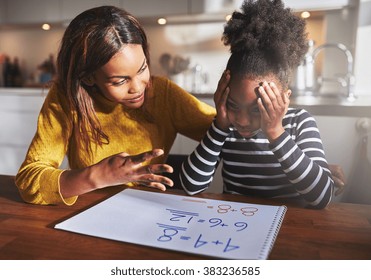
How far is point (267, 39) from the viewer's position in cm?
59

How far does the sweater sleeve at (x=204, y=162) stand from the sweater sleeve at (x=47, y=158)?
22cm

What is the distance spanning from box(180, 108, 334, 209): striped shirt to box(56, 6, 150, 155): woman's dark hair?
23 centimetres

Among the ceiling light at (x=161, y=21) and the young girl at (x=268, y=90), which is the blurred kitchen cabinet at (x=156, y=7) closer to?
the ceiling light at (x=161, y=21)

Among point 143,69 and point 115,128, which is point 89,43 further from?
point 115,128

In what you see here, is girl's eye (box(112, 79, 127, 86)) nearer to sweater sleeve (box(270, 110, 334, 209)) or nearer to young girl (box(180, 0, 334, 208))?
young girl (box(180, 0, 334, 208))

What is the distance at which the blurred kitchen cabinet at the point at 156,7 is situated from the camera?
6.44 ft

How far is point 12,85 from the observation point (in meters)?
2.42

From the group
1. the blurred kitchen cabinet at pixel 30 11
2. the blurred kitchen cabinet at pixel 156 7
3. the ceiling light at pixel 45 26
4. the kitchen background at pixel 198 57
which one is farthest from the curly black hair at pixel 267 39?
the ceiling light at pixel 45 26

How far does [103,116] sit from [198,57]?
1.47m

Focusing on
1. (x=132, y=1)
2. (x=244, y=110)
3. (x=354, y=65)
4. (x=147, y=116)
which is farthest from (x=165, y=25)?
(x=244, y=110)

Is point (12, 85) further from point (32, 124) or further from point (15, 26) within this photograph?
point (32, 124)

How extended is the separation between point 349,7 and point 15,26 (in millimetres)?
1961

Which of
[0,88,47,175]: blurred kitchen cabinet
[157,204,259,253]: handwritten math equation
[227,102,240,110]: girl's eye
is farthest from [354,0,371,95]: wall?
[0,88,47,175]: blurred kitchen cabinet

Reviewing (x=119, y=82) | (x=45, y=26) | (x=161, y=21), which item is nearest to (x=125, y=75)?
(x=119, y=82)
